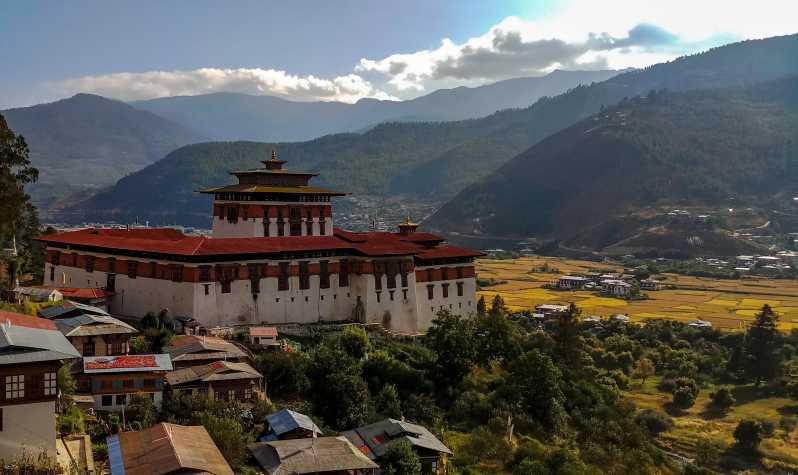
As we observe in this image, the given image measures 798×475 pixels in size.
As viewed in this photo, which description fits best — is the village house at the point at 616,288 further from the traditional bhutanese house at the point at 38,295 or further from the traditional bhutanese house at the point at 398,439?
the traditional bhutanese house at the point at 38,295

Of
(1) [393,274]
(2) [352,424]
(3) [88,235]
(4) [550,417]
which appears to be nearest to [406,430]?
(2) [352,424]

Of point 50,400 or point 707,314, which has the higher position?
point 50,400

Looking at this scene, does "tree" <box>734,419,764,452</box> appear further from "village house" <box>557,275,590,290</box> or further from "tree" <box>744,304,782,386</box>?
"village house" <box>557,275,590,290</box>

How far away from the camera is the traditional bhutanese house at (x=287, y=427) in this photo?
3978 centimetres

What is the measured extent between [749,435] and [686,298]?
76654 mm

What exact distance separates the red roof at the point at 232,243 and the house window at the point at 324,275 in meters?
1.44

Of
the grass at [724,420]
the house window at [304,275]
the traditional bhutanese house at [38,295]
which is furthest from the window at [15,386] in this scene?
the grass at [724,420]

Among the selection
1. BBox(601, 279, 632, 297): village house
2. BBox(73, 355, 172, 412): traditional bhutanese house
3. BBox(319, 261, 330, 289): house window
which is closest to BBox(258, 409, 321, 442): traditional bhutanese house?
BBox(73, 355, 172, 412): traditional bhutanese house


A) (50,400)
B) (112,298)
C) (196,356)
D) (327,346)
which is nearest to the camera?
(50,400)

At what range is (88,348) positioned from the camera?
4731cm

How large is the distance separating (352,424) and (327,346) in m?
8.92

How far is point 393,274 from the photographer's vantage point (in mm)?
67188

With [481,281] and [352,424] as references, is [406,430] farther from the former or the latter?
[481,281]

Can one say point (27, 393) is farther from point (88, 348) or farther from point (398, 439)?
point (398, 439)
